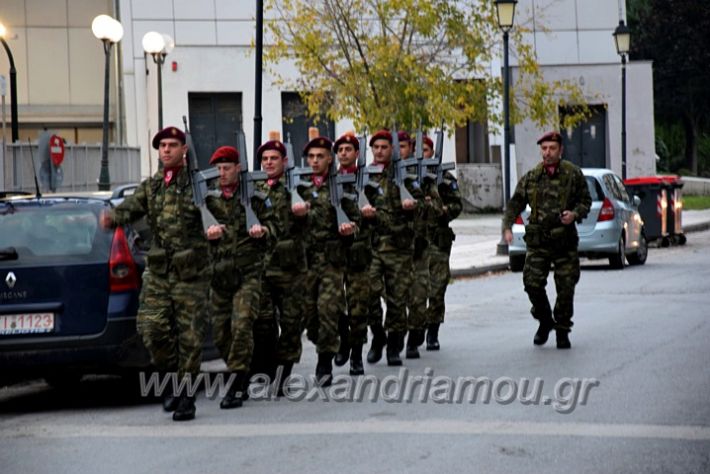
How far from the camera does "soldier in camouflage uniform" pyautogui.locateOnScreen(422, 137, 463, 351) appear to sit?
528 inches

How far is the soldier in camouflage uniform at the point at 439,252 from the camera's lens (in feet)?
44.0

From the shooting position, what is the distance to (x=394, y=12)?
29.7 meters

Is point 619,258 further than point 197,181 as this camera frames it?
Yes

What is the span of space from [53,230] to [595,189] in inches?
559

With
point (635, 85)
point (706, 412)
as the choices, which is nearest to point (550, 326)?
point (706, 412)

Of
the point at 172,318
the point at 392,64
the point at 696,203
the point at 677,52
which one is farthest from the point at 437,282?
the point at 677,52

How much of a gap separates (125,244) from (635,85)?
39.3 m

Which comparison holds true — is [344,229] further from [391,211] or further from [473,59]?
[473,59]

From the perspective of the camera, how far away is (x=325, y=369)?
37.2 ft

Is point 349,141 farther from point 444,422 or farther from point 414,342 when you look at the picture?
point 444,422

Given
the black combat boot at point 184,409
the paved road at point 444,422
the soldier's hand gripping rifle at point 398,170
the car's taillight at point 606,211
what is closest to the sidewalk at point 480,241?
the car's taillight at point 606,211

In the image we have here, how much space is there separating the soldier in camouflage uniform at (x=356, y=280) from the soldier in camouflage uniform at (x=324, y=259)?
227 mm

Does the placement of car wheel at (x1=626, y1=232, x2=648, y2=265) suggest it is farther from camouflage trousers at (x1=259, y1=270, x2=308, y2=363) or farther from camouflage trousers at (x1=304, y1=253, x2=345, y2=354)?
camouflage trousers at (x1=259, y1=270, x2=308, y2=363)

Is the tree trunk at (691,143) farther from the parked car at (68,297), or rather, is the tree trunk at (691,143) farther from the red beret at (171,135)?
the red beret at (171,135)
